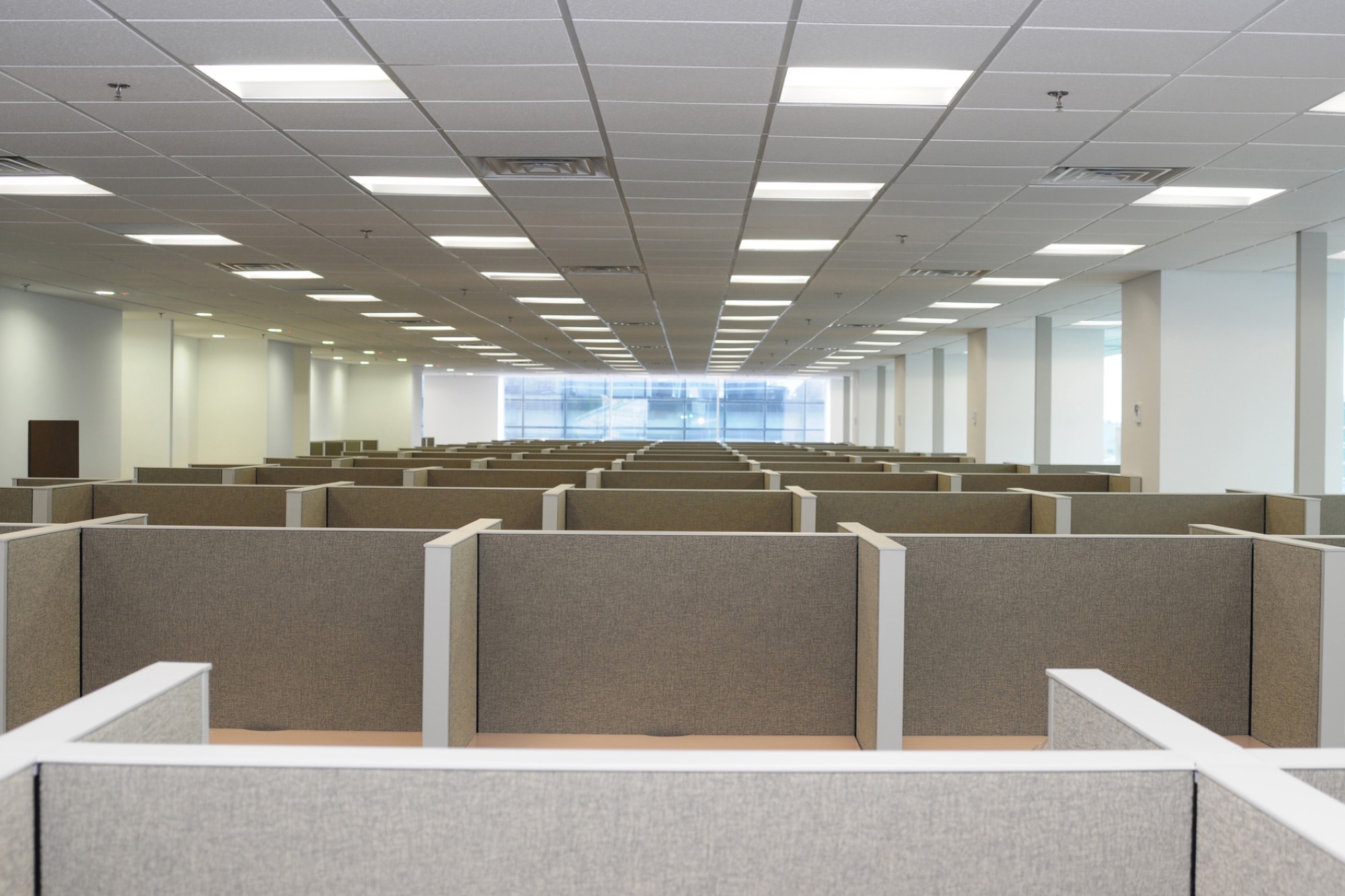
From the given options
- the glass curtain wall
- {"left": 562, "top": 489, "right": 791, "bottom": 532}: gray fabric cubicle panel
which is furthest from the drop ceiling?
the glass curtain wall

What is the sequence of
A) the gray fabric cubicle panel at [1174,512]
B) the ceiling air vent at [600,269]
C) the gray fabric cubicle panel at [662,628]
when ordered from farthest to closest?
the ceiling air vent at [600,269] < the gray fabric cubicle panel at [1174,512] < the gray fabric cubicle panel at [662,628]

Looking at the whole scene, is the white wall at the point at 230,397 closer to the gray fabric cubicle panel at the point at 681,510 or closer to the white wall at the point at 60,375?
the white wall at the point at 60,375

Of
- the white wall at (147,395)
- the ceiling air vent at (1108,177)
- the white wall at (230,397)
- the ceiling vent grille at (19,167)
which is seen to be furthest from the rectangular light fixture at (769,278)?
the white wall at (230,397)

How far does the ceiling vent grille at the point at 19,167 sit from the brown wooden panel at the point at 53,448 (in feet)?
18.8

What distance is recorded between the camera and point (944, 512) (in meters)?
3.99

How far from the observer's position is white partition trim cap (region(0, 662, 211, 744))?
78 centimetres

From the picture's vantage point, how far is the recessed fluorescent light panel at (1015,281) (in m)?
→ 8.90

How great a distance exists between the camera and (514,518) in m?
3.81

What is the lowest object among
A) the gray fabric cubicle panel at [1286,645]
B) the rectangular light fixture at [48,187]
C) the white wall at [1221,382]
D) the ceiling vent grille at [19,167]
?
the gray fabric cubicle panel at [1286,645]

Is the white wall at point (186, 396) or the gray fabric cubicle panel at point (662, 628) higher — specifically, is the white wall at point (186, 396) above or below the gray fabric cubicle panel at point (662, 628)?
above

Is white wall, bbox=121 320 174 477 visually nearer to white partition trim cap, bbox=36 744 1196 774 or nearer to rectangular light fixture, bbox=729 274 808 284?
rectangular light fixture, bbox=729 274 808 284

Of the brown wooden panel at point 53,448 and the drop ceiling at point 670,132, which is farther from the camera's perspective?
the brown wooden panel at point 53,448

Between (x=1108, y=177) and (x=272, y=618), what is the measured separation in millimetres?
4727

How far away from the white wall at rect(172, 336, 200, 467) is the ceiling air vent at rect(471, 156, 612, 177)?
12.7 metres
